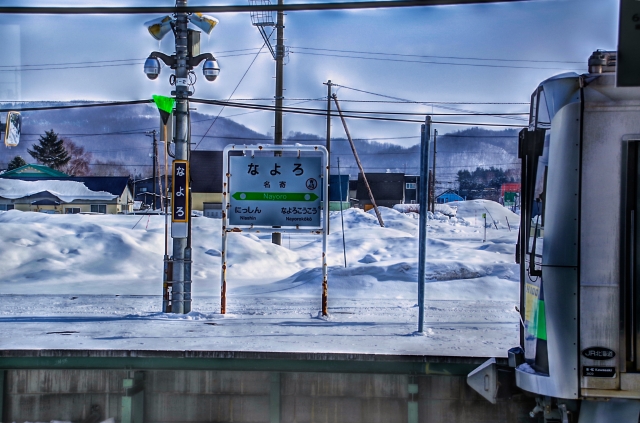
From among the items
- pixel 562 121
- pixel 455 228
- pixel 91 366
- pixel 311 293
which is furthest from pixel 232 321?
pixel 455 228

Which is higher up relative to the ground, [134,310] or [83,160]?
[83,160]

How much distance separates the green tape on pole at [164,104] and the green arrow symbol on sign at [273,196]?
5.70 feet

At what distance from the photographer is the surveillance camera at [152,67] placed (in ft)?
31.8

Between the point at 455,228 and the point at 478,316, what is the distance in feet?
98.6

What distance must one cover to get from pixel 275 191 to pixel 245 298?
2.71m

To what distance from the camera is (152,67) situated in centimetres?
973

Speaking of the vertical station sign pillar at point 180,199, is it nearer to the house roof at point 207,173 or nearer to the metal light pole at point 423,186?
the metal light pole at point 423,186

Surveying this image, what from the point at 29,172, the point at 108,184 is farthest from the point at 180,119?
the point at 29,172

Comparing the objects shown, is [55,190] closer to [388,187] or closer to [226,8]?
[388,187]

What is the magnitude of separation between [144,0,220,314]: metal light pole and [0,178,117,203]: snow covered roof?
49936mm

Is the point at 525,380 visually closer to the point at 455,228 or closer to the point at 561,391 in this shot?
the point at 561,391

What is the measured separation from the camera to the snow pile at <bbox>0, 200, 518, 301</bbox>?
12.1 meters

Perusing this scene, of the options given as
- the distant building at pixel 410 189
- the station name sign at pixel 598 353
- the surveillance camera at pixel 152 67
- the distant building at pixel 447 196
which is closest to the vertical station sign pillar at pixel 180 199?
the surveillance camera at pixel 152 67

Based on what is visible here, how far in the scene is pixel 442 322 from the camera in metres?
8.71
